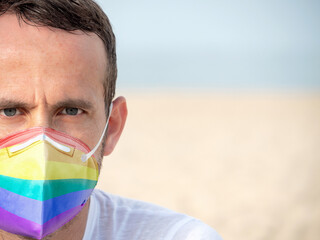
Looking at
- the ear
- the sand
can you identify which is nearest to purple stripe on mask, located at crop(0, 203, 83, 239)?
the ear

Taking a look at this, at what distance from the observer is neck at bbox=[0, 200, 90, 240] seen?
250 centimetres

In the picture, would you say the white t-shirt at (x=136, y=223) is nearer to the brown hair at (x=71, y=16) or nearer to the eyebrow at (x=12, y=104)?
the brown hair at (x=71, y=16)

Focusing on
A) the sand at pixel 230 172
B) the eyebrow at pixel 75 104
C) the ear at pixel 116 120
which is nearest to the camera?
the eyebrow at pixel 75 104

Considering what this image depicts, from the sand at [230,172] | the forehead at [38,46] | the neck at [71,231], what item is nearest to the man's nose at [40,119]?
the forehead at [38,46]

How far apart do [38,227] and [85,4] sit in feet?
3.72

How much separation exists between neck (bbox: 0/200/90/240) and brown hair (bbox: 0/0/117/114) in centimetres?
60

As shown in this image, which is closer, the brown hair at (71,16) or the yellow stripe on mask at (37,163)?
the yellow stripe on mask at (37,163)

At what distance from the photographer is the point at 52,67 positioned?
241 cm

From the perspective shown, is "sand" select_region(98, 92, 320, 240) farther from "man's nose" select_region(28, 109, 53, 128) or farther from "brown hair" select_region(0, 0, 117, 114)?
"man's nose" select_region(28, 109, 53, 128)

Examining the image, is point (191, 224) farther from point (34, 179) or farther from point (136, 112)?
point (136, 112)

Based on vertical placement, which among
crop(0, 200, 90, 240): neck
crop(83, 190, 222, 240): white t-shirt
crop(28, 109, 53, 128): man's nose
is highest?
crop(28, 109, 53, 128): man's nose

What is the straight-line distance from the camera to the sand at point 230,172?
9.28 m

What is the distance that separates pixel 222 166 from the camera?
13844 millimetres

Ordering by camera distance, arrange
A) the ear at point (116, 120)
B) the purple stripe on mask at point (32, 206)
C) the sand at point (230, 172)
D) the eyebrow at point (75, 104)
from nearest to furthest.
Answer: the purple stripe on mask at point (32, 206)
the eyebrow at point (75, 104)
the ear at point (116, 120)
the sand at point (230, 172)
